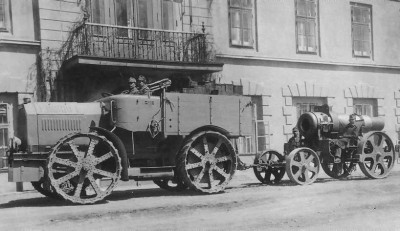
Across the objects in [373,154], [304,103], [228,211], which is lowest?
[228,211]

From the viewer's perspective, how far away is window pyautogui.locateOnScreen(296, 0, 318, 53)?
1831 centimetres

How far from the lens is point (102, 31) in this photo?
560 inches

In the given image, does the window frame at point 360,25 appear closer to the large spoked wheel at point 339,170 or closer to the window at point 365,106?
the window at point 365,106

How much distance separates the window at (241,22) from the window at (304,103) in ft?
8.89

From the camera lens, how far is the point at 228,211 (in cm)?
806

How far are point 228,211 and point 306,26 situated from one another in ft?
39.0

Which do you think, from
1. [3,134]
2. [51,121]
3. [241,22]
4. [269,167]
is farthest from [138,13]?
[51,121]

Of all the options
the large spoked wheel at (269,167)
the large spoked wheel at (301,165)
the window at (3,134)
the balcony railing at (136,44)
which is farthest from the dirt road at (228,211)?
the balcony railing at (136,44)

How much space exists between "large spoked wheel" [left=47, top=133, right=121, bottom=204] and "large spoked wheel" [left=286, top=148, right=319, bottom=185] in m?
4.09

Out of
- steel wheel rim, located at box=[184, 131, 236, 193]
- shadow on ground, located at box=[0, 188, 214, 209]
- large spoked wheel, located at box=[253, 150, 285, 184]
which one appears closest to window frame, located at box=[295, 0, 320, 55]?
large spoked wheel, located at box=[253, 150, 285, 184]

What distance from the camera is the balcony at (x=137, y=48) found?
1374 cm

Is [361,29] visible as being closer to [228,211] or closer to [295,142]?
[295,142]

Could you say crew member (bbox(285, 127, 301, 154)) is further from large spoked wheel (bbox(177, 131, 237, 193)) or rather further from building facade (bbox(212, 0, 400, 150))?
building facade (bbox(212, 0, 400, 150))

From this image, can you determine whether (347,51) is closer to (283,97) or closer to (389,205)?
(283,97)
